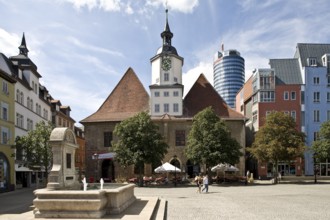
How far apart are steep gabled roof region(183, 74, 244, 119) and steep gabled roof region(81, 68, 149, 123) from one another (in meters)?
6.06

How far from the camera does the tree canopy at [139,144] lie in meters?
42.8

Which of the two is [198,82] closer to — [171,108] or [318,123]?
[171,108]

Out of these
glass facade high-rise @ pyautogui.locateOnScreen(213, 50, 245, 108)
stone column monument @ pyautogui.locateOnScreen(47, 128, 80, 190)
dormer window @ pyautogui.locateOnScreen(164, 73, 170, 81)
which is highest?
glass facade high-rise @ pyautogui.locateOnScreen(213, 50, 245, 108)

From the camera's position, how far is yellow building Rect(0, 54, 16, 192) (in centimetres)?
3712

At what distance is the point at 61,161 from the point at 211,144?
87.5 feet

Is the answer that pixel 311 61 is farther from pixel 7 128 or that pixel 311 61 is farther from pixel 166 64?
pixel 7 128

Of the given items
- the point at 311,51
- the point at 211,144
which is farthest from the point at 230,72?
the point at 211,144

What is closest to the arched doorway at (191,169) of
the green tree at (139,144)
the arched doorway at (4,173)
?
the green tree at (139,144)

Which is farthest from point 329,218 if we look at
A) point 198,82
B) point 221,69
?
point 221,69

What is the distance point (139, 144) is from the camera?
1697 inches

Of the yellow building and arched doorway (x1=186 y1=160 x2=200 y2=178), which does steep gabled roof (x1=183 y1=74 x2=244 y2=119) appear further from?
the yellow building

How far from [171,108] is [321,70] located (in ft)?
79.8

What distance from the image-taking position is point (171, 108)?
55.9 meters

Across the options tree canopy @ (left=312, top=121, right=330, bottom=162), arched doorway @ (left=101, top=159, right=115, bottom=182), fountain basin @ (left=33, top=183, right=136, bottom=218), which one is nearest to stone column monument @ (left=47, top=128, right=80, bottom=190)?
fountain basin @ (left=33, top=183, right=136, bottom=218)
